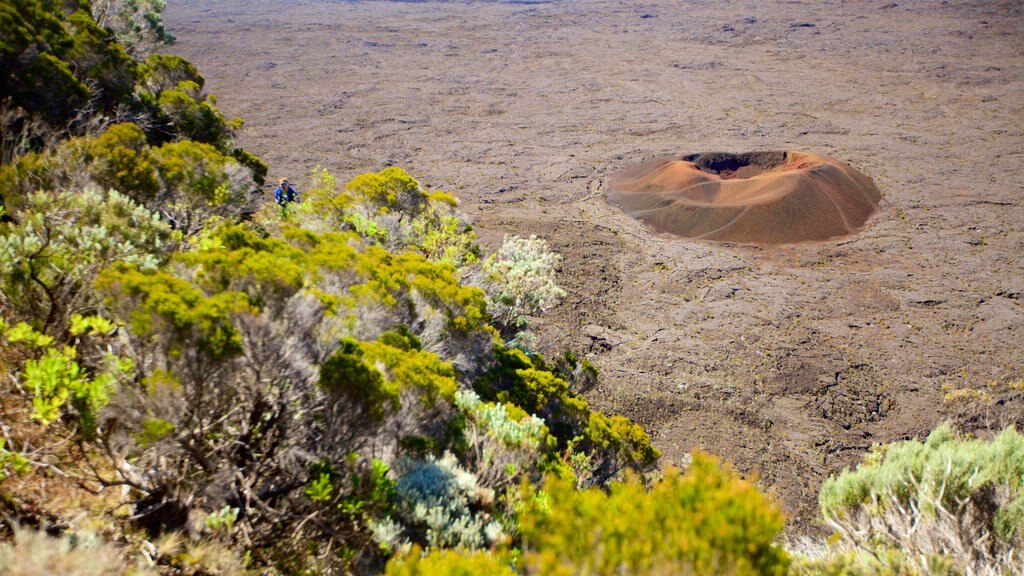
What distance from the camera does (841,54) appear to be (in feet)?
157

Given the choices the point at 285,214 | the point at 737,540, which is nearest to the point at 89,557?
the point at 737,540

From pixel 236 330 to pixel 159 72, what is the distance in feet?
42.3

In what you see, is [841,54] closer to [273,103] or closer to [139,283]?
[273,103]

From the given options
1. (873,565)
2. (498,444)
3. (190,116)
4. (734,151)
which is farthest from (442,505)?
(734,151)

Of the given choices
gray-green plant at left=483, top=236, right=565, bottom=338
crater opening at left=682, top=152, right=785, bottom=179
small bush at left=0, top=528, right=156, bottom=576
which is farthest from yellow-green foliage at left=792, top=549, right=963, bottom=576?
crater opening at left=682, top=152, right=785, bottom=179

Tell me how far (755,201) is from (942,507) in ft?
55.6

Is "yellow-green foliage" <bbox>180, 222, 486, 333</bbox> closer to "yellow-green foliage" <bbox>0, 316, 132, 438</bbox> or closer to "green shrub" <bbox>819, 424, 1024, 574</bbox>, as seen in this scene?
"yellow-green foliage" <bbox>0, 316, 132, 438</bbox>

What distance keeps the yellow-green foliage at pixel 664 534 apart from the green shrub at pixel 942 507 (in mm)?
3347

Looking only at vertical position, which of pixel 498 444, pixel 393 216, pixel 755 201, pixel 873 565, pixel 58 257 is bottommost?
pixel 755 201

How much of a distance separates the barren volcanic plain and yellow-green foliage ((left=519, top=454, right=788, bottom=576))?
8.00 m

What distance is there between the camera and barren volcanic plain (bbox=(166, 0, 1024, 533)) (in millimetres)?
12203

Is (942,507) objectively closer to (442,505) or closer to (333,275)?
(442,505)

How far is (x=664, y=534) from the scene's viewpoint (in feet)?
8.70

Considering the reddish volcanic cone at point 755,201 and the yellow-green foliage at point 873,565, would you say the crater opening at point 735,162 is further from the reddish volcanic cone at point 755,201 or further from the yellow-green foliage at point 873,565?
the yellow-green foliage at point 873,565
